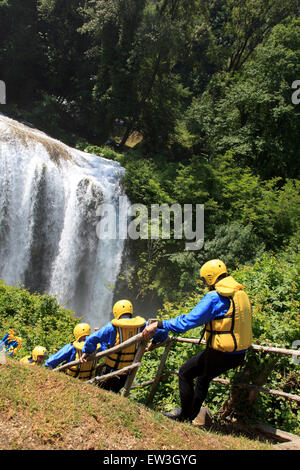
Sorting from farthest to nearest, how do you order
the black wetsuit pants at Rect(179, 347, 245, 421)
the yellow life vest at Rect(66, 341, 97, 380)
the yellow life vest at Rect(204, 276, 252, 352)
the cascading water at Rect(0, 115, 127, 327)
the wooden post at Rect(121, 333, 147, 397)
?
the cascading water at Rect(0, 115, 127, 327) < the yellow life vest at Rect(66, 341, 97, 380) < the wooden post at Rect(121, 333, 147, 397) < the black wetsuit pants at Rect(179, 347, 245, 421) < the yellow life vest at Rect(204, 276, 252, 352)

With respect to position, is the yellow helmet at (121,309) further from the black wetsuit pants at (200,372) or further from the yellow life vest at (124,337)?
the black wetsuit pants at (200,372)

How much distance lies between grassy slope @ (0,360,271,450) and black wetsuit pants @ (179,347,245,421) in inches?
9.0

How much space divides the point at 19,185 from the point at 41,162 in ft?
4.38

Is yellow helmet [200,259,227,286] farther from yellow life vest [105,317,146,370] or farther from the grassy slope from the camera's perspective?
the grassy slope

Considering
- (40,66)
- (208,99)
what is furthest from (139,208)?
(40,66)

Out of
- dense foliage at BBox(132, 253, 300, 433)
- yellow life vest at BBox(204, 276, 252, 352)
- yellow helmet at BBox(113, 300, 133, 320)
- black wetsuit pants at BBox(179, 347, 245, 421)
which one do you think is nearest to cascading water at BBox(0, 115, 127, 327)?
dense foliage at BBox(132, 253, 300, 433)

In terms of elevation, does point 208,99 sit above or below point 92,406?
above

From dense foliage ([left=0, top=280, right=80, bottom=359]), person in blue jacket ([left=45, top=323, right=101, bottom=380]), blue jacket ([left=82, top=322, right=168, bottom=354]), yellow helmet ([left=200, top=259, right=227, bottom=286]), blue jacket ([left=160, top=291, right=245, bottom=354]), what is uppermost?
yellow helmet ([left=200, top=259, right=227, bottom=286])

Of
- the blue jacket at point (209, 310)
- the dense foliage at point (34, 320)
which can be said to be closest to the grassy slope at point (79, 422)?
the blue jacket at point (209, 310)

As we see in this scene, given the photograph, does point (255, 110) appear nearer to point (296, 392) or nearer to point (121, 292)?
point (121, 292)

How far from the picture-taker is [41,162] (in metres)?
13.6

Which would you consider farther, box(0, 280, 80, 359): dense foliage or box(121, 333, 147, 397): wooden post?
box(0, 280, 80, 359): dense foliage

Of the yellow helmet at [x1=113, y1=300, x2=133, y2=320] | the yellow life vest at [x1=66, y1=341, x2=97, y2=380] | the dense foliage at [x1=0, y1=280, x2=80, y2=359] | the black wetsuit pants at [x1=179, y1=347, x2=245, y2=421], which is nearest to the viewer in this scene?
the black wetsuit pants at [x1=179, y1=347, x2=245, y2=421]

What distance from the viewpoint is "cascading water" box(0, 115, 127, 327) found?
13.3 meters
